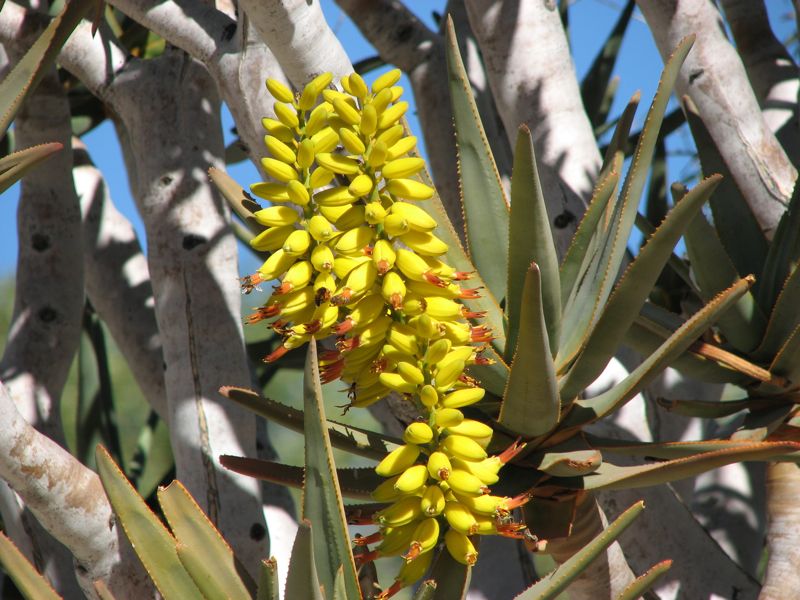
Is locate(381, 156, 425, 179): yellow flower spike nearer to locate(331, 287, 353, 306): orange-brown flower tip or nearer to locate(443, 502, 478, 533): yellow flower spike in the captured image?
locate(331, 287, 353, 306): orange-brown flower tip

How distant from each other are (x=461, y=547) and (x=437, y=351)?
0.20 m

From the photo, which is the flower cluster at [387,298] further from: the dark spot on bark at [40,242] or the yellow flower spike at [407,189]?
the dark spot on bark at [40,242]

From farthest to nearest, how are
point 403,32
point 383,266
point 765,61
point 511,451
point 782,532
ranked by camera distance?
point 765,61 → point 403,32 → point 782,532 → point 511,451 → point 383,266

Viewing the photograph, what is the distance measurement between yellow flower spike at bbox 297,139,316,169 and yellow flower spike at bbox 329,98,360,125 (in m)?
0.04

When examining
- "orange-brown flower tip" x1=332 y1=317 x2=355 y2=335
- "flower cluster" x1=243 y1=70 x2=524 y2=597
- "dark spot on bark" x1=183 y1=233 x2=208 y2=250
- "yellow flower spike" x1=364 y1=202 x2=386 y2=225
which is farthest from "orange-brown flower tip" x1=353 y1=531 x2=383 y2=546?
"dark spot on bark" x1=183 y1=233 x2=208 y2=250

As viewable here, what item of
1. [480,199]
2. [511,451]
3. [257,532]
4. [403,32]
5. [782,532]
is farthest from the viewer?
[403,32]

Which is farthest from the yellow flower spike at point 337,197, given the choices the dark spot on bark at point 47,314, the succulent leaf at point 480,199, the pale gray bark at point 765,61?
the pale gray bark at point 765,61

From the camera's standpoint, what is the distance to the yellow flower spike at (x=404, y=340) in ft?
2.79

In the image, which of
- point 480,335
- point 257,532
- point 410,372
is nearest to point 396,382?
point 410,372

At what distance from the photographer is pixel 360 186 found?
33.7 inches

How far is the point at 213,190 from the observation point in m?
1.83

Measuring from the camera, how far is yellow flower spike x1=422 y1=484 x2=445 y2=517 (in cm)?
84

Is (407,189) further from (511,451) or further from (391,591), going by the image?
(391,591)

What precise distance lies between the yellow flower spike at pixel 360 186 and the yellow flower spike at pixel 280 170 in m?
0.06
